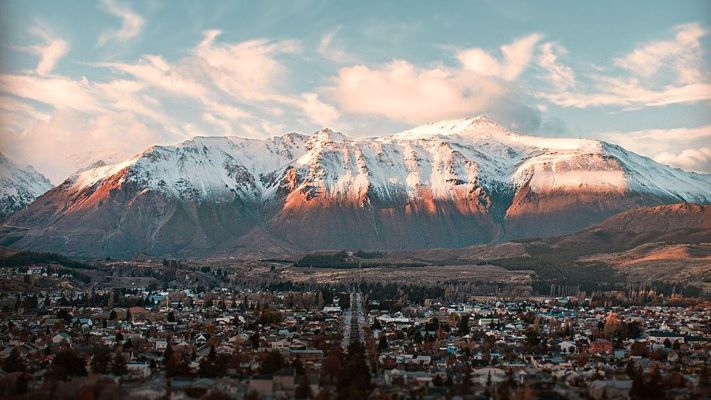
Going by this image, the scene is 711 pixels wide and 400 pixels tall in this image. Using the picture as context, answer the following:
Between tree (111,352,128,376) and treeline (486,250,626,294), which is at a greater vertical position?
treeline (486,250,626,294)

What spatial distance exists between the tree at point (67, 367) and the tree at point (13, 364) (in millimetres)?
1467

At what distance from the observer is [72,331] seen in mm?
69938

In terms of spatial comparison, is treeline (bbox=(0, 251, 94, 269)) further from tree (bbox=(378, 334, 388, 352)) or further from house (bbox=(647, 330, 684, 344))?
house (bbox=(647, 330, 684, 344))

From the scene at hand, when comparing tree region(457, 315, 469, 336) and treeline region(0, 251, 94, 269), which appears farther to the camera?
treeline region(0, 251, 94, 269)

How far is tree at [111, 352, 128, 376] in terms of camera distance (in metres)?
49.1

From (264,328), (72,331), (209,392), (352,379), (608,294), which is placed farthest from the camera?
(608,294)

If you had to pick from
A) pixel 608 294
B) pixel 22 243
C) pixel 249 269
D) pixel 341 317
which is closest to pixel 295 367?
pixel 341 317

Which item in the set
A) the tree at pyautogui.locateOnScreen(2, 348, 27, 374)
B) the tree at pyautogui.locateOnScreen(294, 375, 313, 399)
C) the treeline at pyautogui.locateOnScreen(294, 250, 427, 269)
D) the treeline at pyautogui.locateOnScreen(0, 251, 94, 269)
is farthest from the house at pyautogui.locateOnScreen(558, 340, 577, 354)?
the treeline at pyautogui.locateOnScreen(294, 250, 427, 269)

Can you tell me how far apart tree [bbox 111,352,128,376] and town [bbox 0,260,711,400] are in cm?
21

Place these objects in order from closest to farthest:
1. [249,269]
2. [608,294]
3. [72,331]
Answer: [72,331] < [608,294] < [249,269]

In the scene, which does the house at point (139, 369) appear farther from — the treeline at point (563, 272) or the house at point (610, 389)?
the treeline at point (563, 272)

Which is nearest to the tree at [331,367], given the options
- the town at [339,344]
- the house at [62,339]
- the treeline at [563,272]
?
the town at [339,344]

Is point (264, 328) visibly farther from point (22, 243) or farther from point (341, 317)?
point (22, 243)

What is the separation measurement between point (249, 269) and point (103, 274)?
92.3 feet
